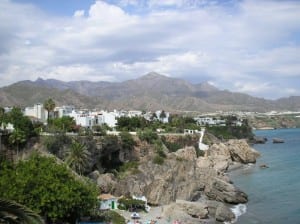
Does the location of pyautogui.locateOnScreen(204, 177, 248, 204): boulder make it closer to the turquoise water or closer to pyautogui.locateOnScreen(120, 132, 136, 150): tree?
the turquoise water

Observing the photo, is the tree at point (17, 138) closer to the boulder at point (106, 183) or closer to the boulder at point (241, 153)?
the boulder at point (106, 183)

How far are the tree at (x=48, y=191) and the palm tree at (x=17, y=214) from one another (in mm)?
22958

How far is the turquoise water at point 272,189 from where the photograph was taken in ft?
156

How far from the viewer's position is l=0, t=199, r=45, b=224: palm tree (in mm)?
9109

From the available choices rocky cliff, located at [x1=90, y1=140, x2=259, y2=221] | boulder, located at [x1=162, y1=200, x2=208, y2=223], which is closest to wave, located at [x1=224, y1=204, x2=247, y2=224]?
rocky cliff, located at [x1=90, y1=140, x2=259, y2=221]

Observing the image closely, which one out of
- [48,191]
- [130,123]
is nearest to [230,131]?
[130,123]

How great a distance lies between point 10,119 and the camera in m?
64.8

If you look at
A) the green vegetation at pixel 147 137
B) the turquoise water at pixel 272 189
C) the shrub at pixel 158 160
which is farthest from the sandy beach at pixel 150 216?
the green vegetation at pixel 147 137

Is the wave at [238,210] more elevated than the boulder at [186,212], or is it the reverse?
the boulder at [186,212]

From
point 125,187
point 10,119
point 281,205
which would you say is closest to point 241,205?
point 281,205

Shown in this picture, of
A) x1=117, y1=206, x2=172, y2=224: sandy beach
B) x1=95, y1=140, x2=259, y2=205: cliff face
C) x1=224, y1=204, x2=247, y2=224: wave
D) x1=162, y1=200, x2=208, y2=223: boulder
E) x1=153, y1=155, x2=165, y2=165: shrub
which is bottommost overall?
x1=224, y1=204, x2=247, y2=224: wave

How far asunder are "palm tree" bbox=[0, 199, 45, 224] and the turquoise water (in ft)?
125

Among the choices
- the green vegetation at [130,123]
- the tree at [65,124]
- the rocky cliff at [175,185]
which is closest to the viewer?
the rocky cliff at [175,185]

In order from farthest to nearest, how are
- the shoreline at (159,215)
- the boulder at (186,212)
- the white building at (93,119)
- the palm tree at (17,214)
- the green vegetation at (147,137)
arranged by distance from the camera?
the white building at (93,119)
the green vegetation at (147,137)
the boulder at (186,212)
the shoreline at (159,215)
the palm tree at (17,214)
